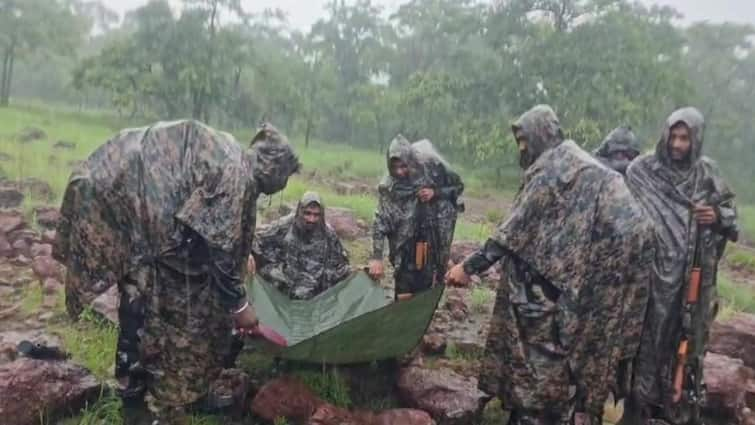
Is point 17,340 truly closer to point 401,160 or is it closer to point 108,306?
point 108,306

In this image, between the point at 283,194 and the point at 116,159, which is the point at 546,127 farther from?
the point at 283,194

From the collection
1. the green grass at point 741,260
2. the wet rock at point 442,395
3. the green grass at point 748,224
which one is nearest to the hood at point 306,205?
the wet rock at point 442,395

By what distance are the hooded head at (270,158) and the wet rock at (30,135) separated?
10921 mm

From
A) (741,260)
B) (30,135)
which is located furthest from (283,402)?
(30,135)

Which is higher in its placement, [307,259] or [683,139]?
[683,139]

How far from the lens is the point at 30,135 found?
12727 millimetres

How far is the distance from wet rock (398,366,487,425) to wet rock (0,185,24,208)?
5527 millimetres

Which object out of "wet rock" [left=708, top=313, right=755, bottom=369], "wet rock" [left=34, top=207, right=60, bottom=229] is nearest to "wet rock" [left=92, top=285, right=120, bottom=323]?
"wet rock" [left=34, top=207, right=60, bottom=229]

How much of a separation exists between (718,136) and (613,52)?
867 cm

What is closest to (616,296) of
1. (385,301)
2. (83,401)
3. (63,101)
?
(385,301)

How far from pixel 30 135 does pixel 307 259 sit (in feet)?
34.8

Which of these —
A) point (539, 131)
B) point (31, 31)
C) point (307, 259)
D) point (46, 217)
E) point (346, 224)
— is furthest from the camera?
point (31, 31)

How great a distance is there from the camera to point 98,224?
272 centimetres

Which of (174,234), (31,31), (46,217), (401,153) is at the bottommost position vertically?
(46,217)
